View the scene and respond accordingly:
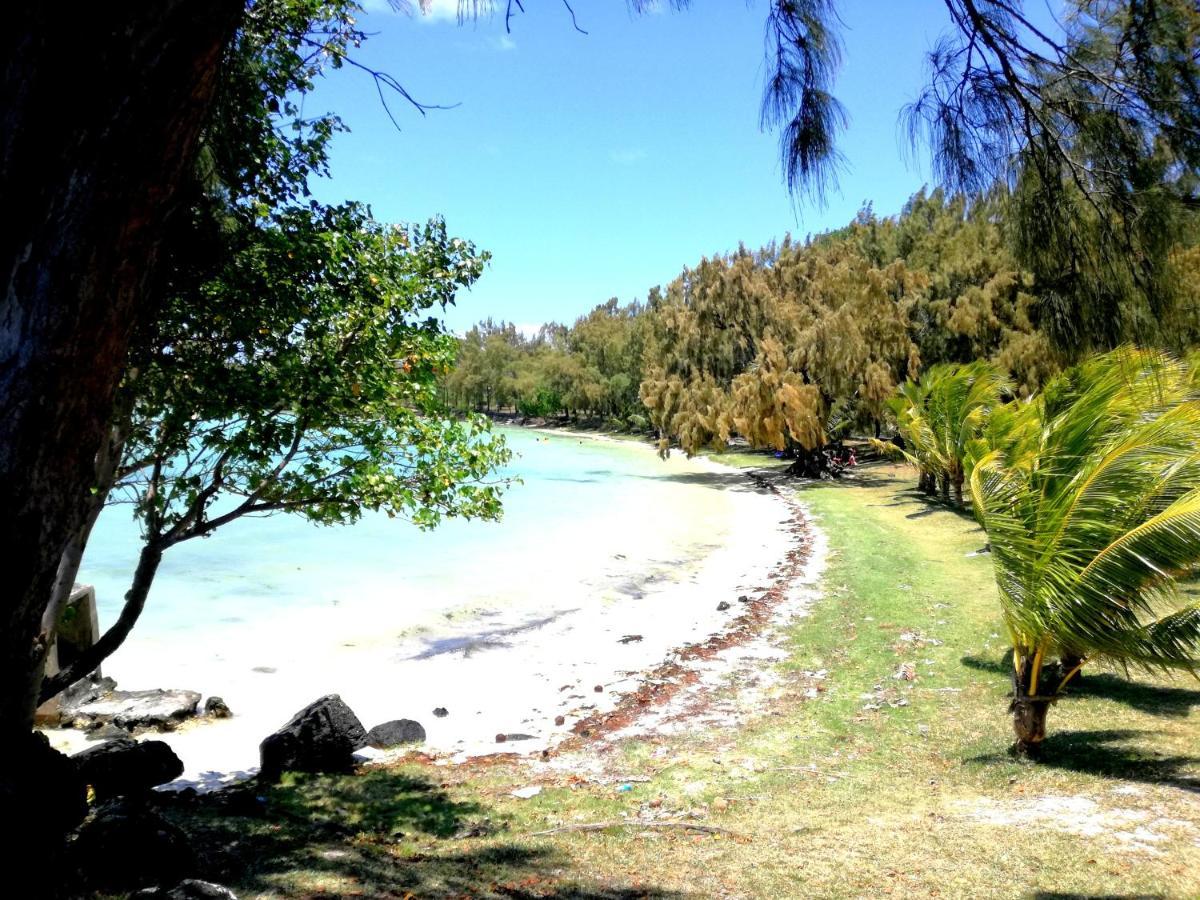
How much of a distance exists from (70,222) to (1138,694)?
377 inches

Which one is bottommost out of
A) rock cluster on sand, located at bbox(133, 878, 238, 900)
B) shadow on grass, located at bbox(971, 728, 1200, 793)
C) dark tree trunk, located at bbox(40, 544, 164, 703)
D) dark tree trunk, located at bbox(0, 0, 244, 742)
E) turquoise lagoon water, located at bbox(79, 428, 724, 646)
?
turquoise lagoon water, located at bbox(79, 428, 724, 646)

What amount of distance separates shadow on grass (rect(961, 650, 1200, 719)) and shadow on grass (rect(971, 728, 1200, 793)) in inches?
28.9

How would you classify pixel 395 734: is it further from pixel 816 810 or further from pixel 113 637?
pixel 816 810

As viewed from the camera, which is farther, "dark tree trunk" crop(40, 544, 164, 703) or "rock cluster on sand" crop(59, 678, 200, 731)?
"rock cluster on sand" crop(59, 678, 200, 731)

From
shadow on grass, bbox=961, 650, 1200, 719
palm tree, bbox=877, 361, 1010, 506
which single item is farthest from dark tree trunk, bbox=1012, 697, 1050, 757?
palm tree, bbox=877, 361, 1010, 506

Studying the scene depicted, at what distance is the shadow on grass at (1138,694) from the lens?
25.4ft

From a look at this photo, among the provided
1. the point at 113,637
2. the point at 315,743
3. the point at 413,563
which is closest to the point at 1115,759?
the point at 315,743

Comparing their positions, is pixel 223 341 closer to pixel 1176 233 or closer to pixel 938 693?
pixel 1176 233

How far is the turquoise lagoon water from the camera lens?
17.0 meters

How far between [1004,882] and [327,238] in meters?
5.80

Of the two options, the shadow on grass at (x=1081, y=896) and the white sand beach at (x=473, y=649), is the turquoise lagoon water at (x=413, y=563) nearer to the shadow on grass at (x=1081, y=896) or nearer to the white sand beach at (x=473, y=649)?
the white sand beach at (x=473, y=649)

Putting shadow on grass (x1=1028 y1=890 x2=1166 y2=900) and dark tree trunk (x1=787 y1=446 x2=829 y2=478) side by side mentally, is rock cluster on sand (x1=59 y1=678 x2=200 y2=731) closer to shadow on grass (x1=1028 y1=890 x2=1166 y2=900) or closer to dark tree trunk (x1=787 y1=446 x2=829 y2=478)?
shadow on grass (x1=1028 y1=890 x2=1166 y2=900)

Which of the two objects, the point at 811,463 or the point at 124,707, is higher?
the point at 811,463

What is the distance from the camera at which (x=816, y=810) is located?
249 inches
